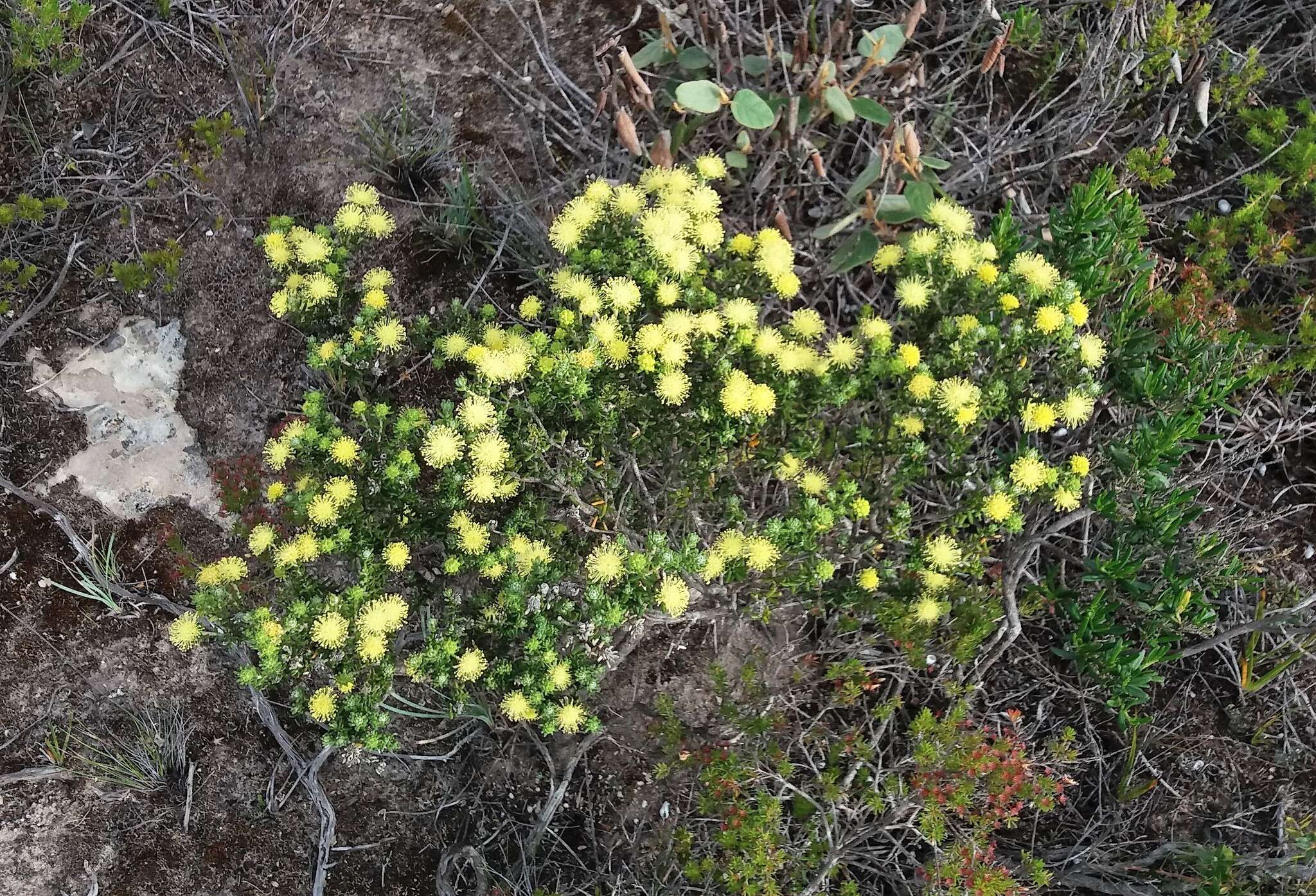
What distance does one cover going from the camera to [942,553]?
A: 2500 mm

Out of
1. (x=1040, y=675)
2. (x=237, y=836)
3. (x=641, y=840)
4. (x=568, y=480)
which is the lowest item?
(x=237, y=836)

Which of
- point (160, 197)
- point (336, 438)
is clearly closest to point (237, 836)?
point (336, 438)

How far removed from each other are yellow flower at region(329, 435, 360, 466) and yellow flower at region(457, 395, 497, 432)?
39 cm

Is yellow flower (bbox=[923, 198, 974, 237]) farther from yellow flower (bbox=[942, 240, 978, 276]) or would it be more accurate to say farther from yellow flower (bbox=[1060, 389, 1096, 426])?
yellow flower (bbox=[1060, 389, 1096, 426])

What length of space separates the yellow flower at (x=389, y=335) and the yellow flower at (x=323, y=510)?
512 millimetres

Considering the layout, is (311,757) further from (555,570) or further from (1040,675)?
(1040,675)

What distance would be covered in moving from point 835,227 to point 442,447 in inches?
59.3

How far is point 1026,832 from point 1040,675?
0.59m

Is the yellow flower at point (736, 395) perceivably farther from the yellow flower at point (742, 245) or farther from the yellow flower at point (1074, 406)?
the yellow flower at point (1074, 406)

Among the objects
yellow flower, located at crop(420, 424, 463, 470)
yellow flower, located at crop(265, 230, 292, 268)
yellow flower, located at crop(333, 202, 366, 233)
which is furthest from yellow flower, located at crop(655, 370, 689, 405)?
yellow flower, located at crop(265, 230, 292, 268)

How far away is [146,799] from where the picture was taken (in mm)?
3477

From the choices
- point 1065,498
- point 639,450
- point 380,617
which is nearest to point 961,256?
point 1065,498

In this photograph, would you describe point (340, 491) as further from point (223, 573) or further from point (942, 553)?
point (942, 553)

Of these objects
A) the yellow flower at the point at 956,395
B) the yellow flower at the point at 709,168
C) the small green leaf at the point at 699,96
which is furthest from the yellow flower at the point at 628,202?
the yellow flower at the point at 956,395
